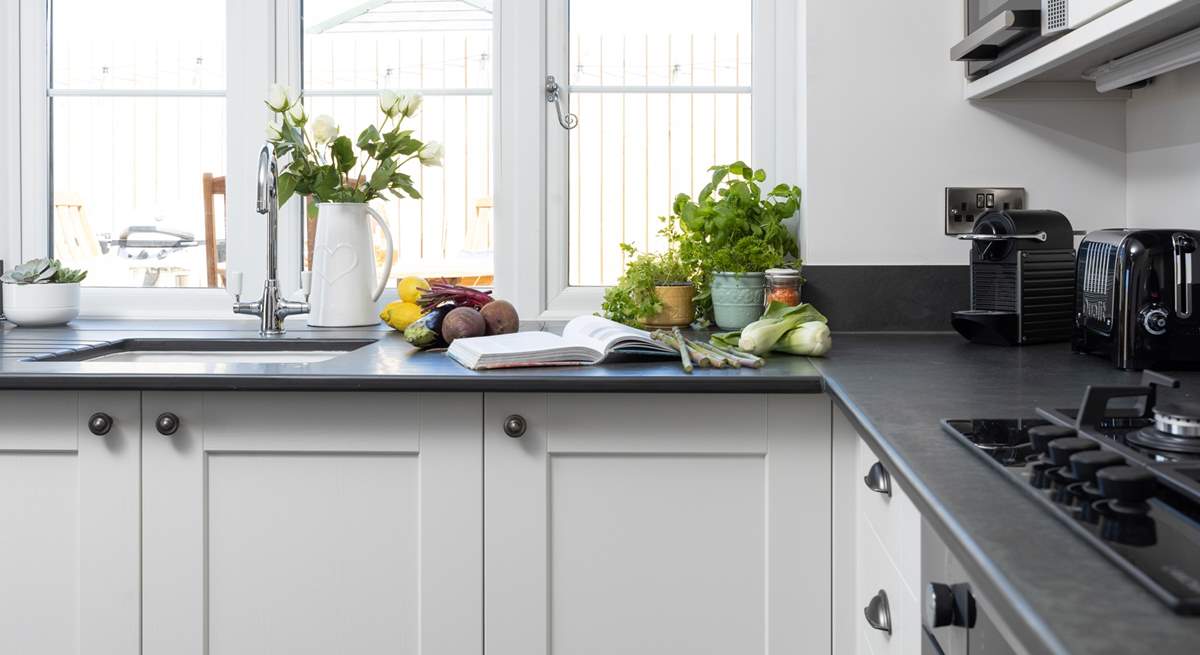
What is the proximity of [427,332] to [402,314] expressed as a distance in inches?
11.2

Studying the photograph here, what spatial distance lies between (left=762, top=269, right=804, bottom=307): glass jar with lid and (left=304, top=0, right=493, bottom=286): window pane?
0.77 metres

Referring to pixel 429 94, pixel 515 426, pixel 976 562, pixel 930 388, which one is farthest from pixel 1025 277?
pixel 429 94

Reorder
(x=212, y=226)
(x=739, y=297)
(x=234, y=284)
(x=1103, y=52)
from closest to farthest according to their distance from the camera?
(x=1103, y=52) → (x=739, y=297) → (x=234, y=284) → (x=212, y=226)

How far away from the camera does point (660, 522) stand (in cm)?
170

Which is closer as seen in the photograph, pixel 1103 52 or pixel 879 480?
pixel 879 480

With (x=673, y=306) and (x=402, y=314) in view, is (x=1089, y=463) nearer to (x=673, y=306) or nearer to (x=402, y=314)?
(x=673, y=306)

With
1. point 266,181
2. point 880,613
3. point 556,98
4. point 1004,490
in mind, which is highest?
point 556,98

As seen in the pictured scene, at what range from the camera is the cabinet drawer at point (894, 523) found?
115 cm

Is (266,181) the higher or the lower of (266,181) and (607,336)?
the higher

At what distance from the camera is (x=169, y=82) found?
2.64 meters

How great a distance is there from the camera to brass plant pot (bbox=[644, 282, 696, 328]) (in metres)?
2.29

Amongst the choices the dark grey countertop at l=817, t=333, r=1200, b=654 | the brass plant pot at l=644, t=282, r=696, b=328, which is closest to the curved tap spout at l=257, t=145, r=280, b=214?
the brass plant pot at l=644, t=282, r=696, b=328

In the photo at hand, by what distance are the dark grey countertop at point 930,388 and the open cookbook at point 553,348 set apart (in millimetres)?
31

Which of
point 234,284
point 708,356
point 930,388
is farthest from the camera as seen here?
point 234,284
